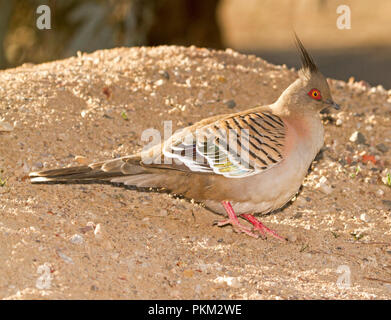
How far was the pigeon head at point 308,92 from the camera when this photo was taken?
4988 mm

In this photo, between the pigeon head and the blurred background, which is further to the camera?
the blurred background

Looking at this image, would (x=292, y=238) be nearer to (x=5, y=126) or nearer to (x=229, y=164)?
(x=229, y=164)

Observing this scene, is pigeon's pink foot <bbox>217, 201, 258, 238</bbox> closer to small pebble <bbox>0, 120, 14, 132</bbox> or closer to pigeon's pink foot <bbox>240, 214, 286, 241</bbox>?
pigeon's pink foot <bbox>240, 214, 286, 241</bbox>

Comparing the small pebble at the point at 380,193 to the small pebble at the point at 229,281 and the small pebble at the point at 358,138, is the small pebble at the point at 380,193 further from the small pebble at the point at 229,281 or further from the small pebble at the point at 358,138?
the small pebble at the point at 229,281

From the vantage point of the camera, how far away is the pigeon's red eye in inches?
197

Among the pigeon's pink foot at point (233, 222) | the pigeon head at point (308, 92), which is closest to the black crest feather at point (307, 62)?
the pigeon head at point (308, 92)

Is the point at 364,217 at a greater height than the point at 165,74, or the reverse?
the point at 165,74

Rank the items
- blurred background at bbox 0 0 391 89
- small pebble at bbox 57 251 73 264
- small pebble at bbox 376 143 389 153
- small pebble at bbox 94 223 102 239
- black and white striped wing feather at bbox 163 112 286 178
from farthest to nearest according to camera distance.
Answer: blurred background at bbox 0 0 391 89
small pebble at bbox 376 143 389 153
black and white striped wing feather at bbox 163 112 286 178
small pebble at bbox 94 223 102 239
small pebble at bbox 57 251 73 264

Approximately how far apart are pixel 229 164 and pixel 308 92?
0.93 m

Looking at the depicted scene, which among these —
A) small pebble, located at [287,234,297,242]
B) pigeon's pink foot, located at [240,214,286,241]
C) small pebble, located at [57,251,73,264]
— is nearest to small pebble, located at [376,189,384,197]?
small pebble, located at [287,234,297,242]

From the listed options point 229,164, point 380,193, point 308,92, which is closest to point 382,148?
point 380,193

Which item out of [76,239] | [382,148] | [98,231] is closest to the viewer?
[76,239]

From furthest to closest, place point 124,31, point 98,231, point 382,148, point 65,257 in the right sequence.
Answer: point 124,31
point 382,148
point 98,231
point 65,257

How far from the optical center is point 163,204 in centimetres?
525
